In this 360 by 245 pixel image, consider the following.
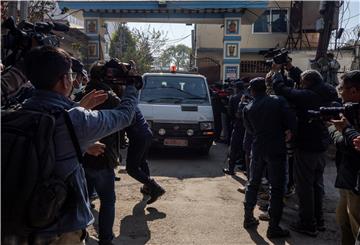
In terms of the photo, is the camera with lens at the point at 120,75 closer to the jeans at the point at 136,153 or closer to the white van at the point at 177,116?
the jeans at the point at 136,153

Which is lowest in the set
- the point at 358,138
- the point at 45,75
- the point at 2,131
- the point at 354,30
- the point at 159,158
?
the point at 159,158

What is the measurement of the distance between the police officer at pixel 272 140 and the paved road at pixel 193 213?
37 centimetres

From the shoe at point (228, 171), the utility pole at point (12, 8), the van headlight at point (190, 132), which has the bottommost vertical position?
the shoe at point (228, 171)

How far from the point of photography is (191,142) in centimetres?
829

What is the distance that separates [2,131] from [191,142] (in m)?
6.57

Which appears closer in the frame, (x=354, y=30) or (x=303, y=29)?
(x=354, y=30)

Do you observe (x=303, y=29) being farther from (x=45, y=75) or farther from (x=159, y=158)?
(x=45, y=75)

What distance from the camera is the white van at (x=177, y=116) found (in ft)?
27.0

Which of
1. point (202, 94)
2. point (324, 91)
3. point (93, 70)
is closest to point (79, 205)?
point (93, 70)

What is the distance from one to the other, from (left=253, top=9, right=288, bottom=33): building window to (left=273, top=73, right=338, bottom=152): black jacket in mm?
17479

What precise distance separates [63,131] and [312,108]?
10.3 feet

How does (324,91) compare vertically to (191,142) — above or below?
above

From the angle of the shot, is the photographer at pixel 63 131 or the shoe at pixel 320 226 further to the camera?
the shoe at pixel 320 226

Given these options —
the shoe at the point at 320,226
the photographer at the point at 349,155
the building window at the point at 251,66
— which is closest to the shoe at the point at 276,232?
the shoe at the point at 320,226
